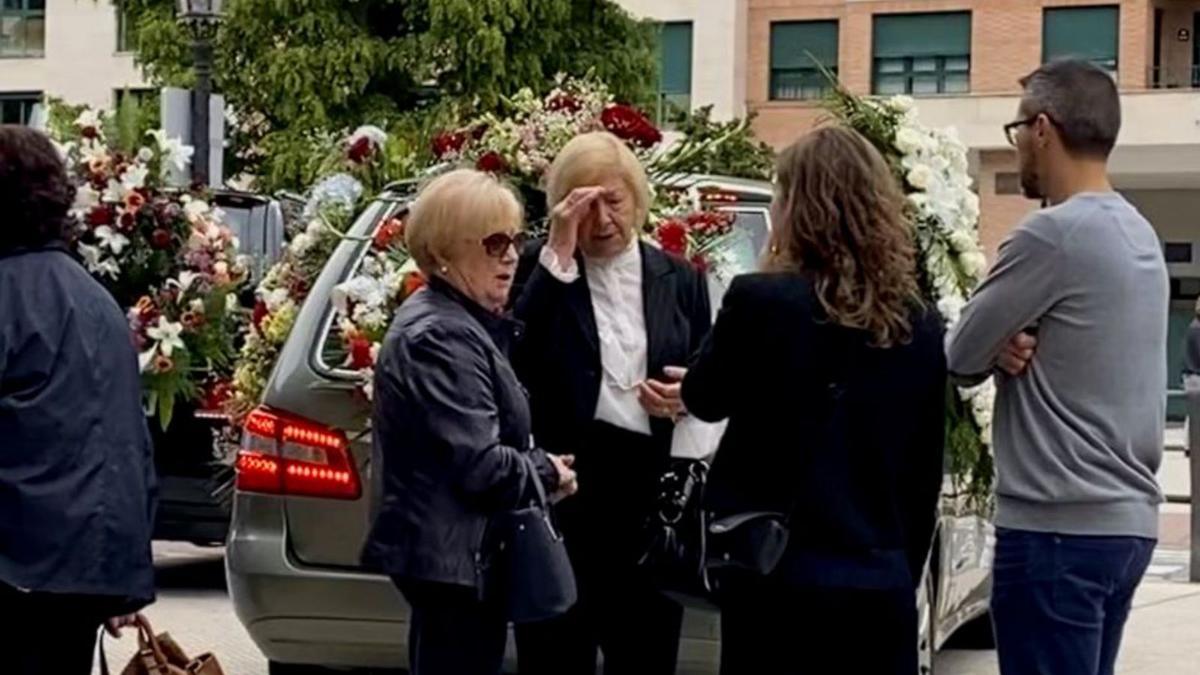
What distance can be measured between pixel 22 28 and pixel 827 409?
47.3m

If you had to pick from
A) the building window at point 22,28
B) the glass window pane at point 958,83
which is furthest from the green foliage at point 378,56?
the building window at point 22,28

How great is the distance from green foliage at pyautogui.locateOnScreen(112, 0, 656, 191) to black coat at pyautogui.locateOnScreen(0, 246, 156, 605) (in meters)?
27.9

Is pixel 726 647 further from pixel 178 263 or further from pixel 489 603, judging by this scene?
pixel 178 263

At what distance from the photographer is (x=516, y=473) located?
14.7 ft

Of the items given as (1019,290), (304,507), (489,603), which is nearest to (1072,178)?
(1019,290)

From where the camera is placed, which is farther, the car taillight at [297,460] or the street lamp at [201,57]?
the street lamp at [201,57]

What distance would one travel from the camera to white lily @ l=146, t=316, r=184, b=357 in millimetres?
6375

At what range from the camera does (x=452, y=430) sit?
443 centimetres

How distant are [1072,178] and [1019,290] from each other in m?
0.28

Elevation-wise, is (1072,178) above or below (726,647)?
above

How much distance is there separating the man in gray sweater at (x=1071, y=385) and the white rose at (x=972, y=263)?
191 centimetres

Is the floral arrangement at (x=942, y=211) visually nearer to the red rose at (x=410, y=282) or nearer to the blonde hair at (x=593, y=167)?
the blonde hair at (x=593, y=167)

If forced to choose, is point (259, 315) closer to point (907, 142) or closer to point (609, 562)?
point (609, 562)

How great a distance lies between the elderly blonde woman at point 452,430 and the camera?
4465 millimetres
